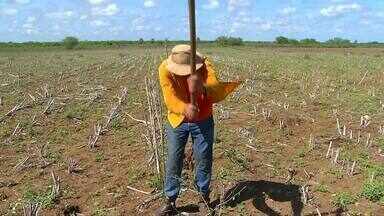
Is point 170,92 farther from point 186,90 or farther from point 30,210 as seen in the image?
point 30,210

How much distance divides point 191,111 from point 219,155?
2873mm

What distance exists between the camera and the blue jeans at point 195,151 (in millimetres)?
6047

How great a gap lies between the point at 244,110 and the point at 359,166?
4.93 meters

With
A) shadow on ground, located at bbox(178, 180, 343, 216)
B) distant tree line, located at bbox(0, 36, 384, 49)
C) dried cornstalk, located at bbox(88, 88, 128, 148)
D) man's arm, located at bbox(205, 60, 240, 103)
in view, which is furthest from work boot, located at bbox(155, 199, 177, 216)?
distant tree line, located at bbox(0, 36, 384, 49)

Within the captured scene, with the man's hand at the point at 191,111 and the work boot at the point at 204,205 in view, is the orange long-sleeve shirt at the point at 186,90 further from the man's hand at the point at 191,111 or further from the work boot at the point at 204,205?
the work boot at the point at 204,205

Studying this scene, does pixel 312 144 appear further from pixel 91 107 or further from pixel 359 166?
pixel 91 107

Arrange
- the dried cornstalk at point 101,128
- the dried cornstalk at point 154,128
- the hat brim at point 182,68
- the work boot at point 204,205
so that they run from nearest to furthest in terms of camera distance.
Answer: the hat brim at point 182,68 → the work boot at point 204,205 → the dried cornstalk at point 154,128 → the dried cornstalk at point 101,128

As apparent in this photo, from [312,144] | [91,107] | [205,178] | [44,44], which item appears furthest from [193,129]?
[44,44]

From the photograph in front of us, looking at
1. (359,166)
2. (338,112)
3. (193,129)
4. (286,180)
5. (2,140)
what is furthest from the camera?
(338,112)

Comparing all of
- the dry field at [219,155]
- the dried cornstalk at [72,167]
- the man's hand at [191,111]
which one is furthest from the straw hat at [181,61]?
the dried cornstalk at [72,167]

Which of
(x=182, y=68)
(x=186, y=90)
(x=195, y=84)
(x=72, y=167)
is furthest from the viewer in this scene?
(x=72, y=167)

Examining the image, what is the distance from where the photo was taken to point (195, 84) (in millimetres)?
5332

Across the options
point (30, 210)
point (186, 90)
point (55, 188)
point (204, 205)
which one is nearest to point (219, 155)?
point (204, 205)

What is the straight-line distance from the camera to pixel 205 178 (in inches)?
241
